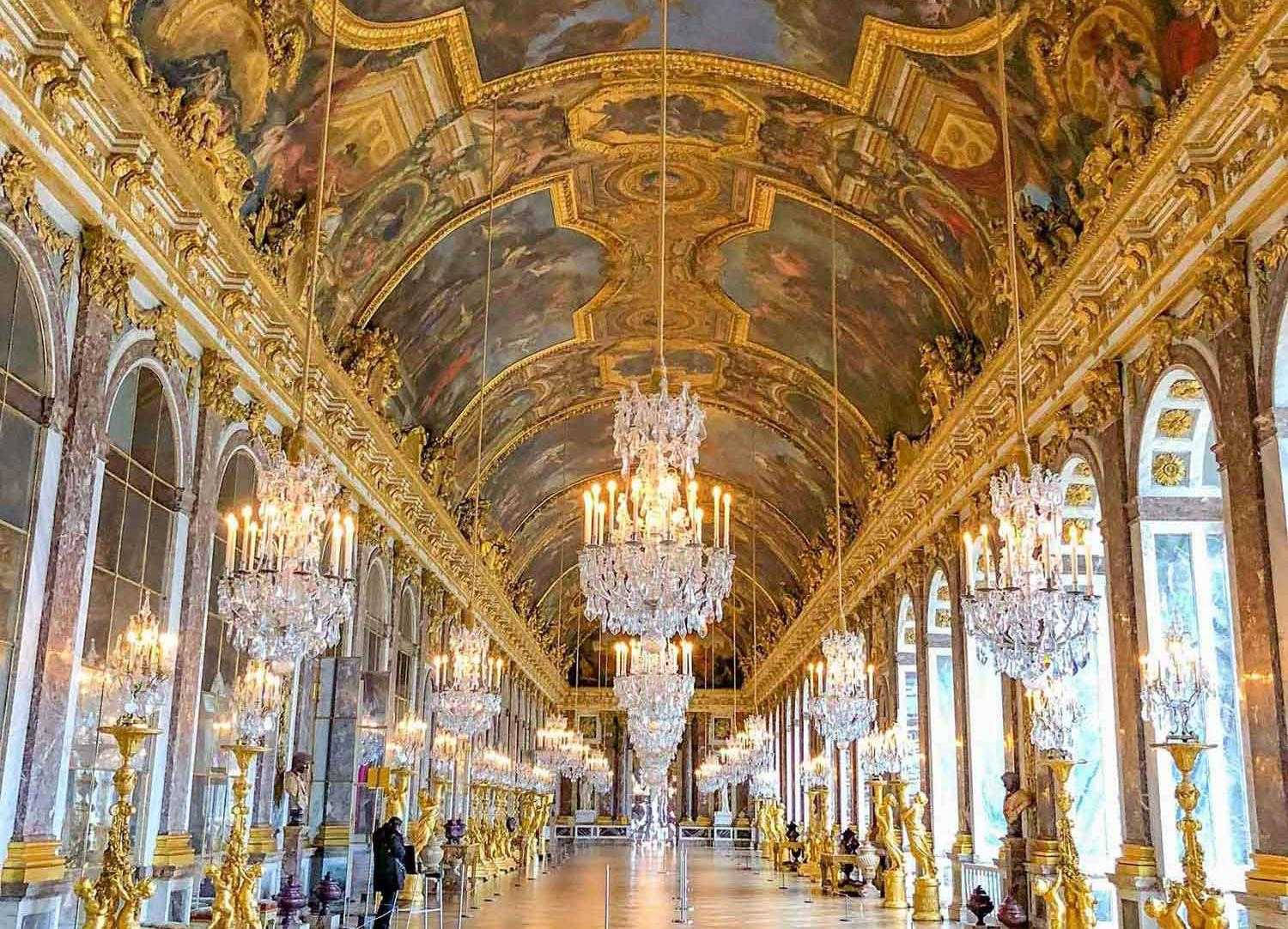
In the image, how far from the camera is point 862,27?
490 inches

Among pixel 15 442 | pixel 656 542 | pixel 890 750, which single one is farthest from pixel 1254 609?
pixel 890 750

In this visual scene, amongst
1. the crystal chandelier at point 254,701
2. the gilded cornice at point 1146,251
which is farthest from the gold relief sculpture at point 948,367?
the crystal chandelier at point 254,701

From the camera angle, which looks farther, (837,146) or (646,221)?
(646,221)

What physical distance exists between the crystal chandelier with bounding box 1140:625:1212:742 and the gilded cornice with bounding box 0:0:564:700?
7.99 m

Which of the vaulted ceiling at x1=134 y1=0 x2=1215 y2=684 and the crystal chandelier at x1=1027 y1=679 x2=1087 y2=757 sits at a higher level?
the vaulted ceiling at x1=134 y1=0 x2=1215 y2=684

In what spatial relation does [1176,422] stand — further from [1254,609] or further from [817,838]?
[817,838]

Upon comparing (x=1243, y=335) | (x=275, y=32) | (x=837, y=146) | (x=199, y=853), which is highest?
(x=837, y=146)

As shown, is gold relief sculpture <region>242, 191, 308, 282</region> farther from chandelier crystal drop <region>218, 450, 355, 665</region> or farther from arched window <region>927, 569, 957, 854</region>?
arched window <region>927, 569, 957, 854</region>

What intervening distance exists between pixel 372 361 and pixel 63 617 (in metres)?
8.09

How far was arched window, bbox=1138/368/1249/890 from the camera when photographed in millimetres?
9883

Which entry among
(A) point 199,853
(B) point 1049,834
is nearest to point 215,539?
(A) point 199,853

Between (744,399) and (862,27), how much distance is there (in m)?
12.8

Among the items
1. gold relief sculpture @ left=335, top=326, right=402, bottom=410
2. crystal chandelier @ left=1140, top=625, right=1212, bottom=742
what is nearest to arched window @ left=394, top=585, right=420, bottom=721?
gold relief sculpture @ left=335, top=326, right=402, bottom=410

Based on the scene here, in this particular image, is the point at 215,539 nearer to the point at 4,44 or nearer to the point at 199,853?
the point at 199,853
